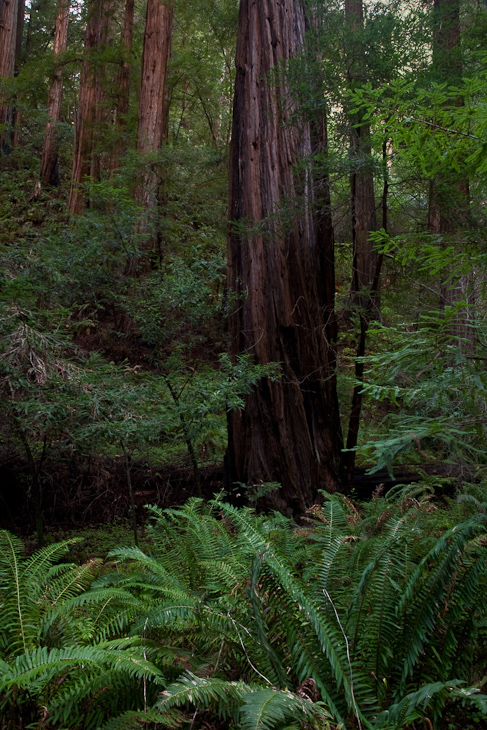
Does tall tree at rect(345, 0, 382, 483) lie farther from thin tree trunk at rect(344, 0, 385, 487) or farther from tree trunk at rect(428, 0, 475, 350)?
tree trunk at rect(428, 0, 475, 350)

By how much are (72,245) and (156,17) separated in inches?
313

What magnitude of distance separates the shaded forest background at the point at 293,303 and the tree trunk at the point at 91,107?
107 inches

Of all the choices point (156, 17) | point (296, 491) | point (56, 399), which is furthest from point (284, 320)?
point (156, 17)

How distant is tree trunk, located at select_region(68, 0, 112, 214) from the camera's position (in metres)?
12.6

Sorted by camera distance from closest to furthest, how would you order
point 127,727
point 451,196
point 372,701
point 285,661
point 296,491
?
point 127,727 < point 372,701 < point 285,661 < point 451,196 < point 296,491

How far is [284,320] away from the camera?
6.48m

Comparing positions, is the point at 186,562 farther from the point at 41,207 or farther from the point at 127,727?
the point at 41,207

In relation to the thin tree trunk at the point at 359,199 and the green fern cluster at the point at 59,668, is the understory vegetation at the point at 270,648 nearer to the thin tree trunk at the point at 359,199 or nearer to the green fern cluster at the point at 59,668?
the green fern cluster at the point at 59,668

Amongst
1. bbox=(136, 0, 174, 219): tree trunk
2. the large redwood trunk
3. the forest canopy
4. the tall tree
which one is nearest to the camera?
the forest canopy

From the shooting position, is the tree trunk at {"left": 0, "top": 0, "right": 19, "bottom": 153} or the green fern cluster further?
the tree trunk at {"left": 0, "top": 0, "right": 19, "bottom": 153}

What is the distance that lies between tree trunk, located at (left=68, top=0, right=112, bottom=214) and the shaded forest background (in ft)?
8.92

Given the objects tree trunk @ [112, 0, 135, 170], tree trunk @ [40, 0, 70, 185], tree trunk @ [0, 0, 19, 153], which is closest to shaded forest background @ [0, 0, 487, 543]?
tree trunk @ [112, 0, 135, 170]

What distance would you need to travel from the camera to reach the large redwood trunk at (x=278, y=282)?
6.31 metres

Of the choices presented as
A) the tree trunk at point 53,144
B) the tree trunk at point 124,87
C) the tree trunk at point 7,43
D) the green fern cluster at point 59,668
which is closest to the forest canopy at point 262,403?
the green fern cluster at point 59,668
